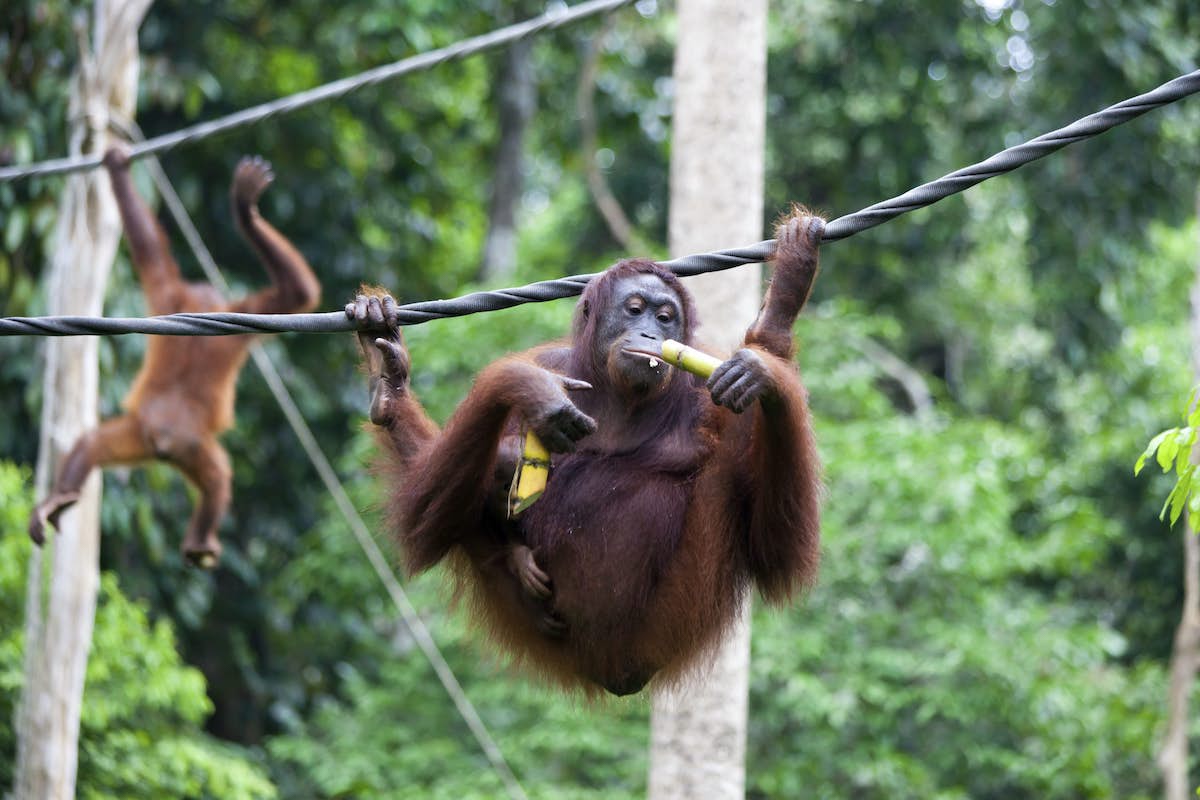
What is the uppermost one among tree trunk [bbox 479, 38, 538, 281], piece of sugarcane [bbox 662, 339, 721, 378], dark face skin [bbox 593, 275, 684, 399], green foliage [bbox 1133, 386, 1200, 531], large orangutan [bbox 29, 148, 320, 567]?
tree trunk [bbox 479, 38, 538, 281]

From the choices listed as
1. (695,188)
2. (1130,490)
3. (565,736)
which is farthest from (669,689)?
(1130,490)

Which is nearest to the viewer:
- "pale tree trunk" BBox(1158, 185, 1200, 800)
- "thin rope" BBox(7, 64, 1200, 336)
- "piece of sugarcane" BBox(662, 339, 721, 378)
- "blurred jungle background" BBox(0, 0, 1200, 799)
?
"thin rope" BBox(7, 64, 1200, 336)

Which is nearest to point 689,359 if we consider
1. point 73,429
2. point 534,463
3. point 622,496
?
point 534,463

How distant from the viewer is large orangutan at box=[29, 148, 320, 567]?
6.20 m

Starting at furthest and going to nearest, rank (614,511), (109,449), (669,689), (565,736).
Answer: (565,736) → (109,449) → (669,689) → (614,511)

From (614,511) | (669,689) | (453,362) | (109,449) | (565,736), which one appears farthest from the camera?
(453,362)

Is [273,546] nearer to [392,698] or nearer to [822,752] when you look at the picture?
[392,698]

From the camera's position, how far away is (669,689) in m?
4.04

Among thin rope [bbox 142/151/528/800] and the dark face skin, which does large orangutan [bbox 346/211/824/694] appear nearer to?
the dark face skin

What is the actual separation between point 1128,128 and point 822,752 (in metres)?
4.83

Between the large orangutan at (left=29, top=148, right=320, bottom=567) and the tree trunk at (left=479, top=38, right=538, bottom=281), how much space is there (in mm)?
4698

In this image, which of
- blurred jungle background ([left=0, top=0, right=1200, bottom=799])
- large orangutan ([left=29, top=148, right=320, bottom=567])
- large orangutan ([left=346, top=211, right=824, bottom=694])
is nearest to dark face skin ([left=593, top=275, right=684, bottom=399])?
large orangutan ([left=346, top=211, right=824, bottom=694])

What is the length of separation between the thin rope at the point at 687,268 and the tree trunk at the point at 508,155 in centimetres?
821

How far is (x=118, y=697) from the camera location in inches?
279
